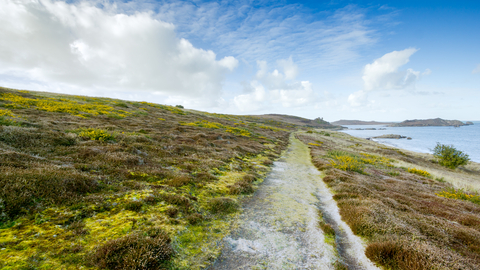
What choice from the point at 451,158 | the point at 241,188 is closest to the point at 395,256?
the point at 241,188

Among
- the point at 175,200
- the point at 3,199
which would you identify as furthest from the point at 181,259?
the point at 3,199

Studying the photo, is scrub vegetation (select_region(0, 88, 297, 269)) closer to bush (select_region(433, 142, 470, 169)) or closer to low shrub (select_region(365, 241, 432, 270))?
low shrub (select_region(365, 241, 432, 270))

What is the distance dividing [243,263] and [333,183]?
36.6ft

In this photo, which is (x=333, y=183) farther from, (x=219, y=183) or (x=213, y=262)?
(x=213, y=262)

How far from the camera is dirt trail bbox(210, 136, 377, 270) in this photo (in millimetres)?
5754

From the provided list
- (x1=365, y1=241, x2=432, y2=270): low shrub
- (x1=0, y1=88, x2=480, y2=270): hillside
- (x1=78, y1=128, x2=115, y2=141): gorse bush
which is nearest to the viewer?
(x1=0, y1=88, x2=480, y2=270): hillside

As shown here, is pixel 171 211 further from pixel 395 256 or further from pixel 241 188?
pixel 395 256

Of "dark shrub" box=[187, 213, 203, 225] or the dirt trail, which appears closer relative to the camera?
the dirt trail

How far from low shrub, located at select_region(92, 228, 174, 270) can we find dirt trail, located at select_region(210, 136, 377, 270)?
1558mm

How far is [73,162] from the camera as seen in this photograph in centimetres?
888

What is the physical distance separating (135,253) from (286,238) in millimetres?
5029

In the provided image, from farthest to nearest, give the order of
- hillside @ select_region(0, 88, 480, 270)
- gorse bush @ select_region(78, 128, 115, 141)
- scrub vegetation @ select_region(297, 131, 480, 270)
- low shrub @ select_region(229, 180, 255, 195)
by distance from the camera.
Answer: gorse bush @ select_region(78, 128, 115, 141), low shrub @ select_region(229, 180, 255, 195), scrub vegetation @ select_region(297, 131, 480, 270), hillside @ select_region(0, 88, 480, 270)

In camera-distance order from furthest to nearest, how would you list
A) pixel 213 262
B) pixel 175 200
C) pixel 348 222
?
pixel 348 222, pixel 175 200, pixel 213 262

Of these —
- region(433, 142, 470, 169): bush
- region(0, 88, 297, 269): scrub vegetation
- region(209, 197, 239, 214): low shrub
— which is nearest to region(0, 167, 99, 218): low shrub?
region(0, 88, 297, 269): scrub vegetation
